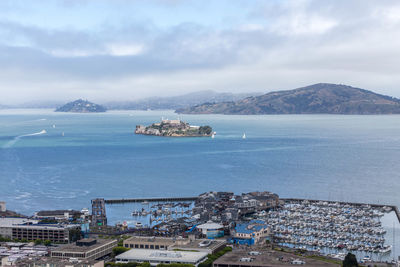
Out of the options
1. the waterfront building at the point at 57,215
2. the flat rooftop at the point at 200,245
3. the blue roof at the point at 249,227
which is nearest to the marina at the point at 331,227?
the blue roof at the point at 249,227

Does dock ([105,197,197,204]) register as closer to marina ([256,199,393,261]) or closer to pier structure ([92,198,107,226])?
pier structure ([92,198,107,226])

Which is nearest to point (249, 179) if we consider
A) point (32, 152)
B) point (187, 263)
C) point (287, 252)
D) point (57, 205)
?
point (57, 205)

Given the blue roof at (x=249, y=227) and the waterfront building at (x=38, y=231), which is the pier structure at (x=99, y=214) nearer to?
the waterfront building at (x=38, y=231)

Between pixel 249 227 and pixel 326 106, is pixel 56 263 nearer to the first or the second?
pixel 249 227

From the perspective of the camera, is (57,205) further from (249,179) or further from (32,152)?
(32,152)

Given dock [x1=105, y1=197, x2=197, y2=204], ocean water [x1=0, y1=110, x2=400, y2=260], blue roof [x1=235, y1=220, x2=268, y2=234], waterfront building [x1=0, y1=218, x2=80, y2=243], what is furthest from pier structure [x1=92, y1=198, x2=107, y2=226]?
blue roof [x1=235, y1=220, x2=268, y2=234]

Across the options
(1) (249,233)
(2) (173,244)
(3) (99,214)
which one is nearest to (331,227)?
(1) (249,233)
